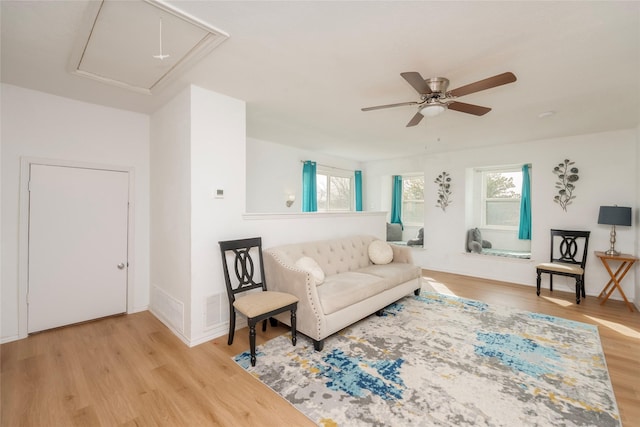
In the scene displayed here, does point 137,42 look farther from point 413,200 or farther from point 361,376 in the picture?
point 413,200

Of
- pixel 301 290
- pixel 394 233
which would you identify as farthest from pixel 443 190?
pixel 301 290

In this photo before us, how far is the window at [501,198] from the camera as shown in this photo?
5770 millimetres

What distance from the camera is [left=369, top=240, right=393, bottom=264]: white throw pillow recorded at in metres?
4.36

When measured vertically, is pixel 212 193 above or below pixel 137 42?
below

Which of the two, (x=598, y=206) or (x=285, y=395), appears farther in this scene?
Answer: (x=598, y=206)

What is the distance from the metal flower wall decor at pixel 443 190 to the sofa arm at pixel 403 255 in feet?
7.27

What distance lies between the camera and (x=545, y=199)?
4883 millimetres

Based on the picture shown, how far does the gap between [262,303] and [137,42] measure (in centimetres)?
238

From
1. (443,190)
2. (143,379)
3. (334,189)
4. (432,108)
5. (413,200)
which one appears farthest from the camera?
(413,200)

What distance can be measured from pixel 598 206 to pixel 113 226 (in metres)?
Answer: 7.26

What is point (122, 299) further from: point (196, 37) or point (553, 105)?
point (553, 105)

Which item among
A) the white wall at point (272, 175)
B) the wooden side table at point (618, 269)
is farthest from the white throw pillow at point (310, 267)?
the wooden side table at point (618, 269)

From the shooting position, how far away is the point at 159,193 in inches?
136

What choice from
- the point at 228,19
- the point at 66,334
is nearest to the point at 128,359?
the point at 66,334
